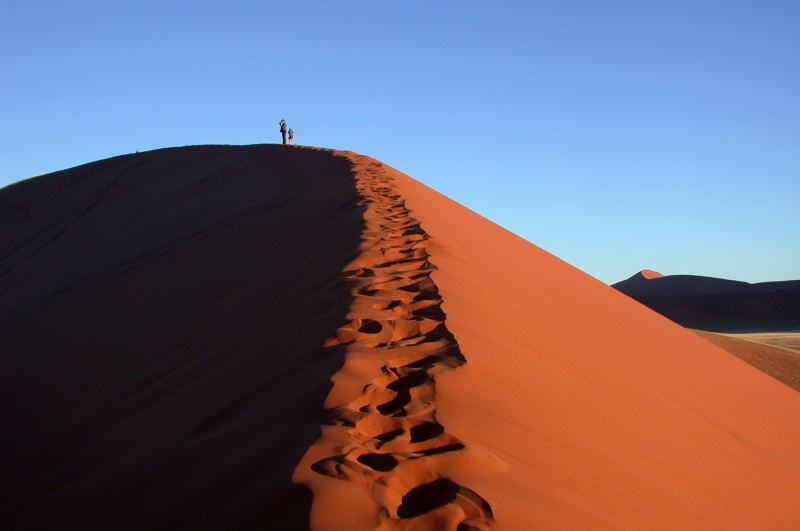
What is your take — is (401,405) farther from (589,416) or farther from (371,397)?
(589,416)

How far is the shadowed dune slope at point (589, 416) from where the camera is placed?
296cm

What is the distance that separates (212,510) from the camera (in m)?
2.64

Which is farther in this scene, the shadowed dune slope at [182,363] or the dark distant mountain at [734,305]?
the dark distant mountain at [734,305]

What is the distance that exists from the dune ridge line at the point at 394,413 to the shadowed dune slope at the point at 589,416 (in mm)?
84

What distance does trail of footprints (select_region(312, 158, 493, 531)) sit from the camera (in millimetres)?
2424

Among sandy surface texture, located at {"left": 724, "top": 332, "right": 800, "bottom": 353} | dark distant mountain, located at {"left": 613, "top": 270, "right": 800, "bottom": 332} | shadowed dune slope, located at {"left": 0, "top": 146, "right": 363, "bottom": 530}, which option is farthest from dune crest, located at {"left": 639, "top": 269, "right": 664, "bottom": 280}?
shadowed dune slope, located at {"left": 0, "top": 146, "right": 363, "bottom": 530}

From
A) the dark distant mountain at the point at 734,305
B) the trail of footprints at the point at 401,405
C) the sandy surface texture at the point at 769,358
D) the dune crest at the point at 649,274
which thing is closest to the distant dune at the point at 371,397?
the trail of footprints at the point at 401,405

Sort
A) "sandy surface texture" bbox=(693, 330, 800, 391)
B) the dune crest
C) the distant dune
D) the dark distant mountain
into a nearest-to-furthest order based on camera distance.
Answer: the distant dune → "sandy surface texture" bbox=(693, 330, 800, 391) → the dark distant mountain → the dune crest

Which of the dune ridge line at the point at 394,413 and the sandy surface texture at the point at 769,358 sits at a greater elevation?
the dune ridge line at the point at 394,413

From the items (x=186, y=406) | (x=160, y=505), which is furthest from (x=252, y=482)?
(x=186, y=406)

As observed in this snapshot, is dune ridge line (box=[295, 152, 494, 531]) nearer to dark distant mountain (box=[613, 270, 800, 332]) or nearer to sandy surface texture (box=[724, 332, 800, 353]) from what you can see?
sandy surface texture (box=[724, 332, 800, 353])

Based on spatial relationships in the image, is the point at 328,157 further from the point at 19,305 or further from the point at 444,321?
the point at 444,321

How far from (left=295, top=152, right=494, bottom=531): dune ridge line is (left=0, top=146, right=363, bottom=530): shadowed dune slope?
11 centimetres

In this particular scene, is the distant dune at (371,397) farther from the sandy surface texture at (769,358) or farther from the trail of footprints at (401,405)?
the sandy surface texture at (769,358)
